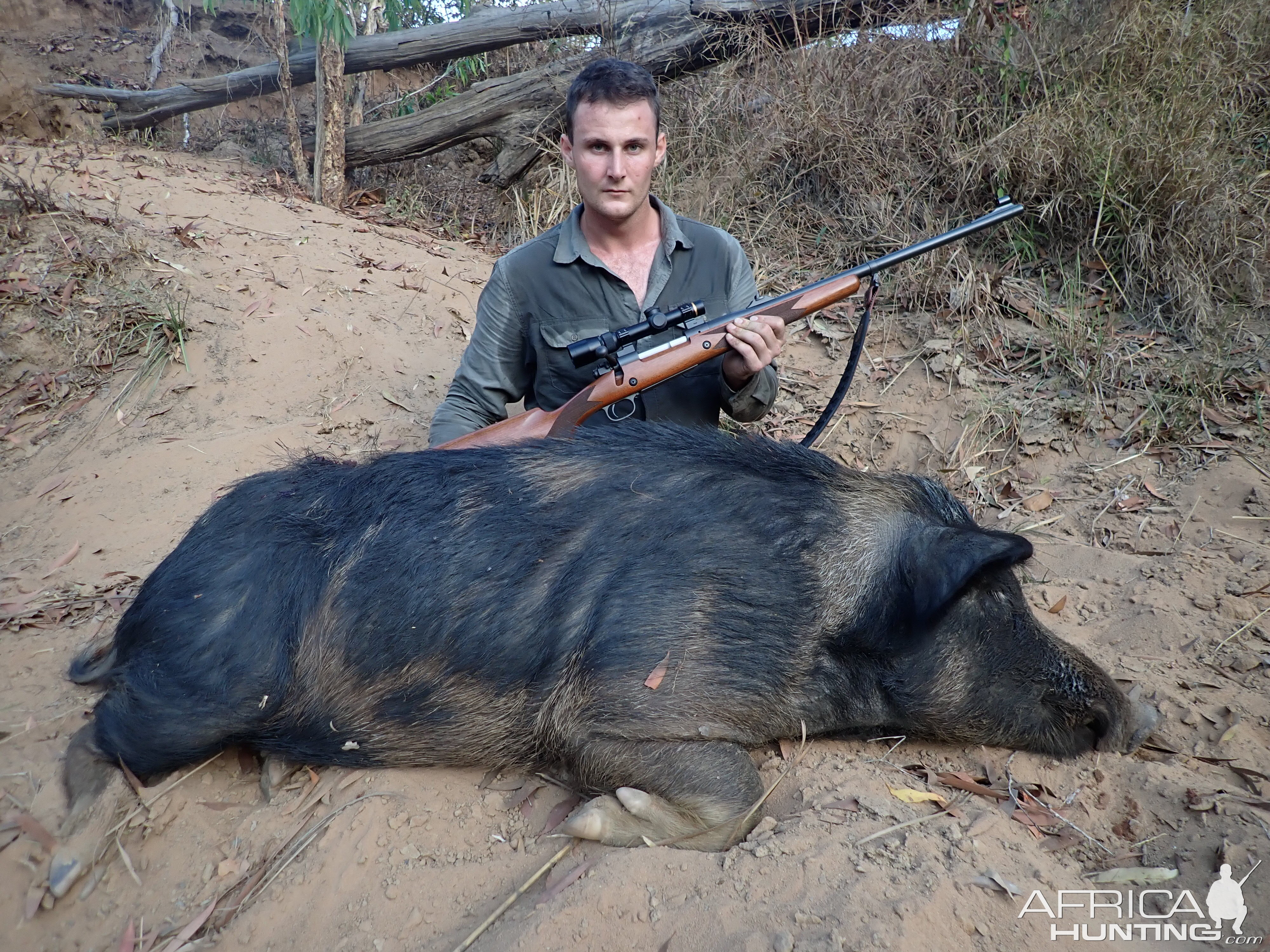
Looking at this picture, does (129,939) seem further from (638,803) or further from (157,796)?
(638,803)

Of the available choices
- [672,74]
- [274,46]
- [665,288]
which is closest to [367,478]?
Answer: [665,288]

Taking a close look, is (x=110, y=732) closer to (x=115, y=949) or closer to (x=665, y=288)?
(x=115, y=949)

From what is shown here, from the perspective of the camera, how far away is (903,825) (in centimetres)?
240

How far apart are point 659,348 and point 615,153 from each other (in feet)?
3.06

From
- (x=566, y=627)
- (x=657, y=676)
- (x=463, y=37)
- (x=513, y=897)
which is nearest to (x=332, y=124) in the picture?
(x=463, y=37)

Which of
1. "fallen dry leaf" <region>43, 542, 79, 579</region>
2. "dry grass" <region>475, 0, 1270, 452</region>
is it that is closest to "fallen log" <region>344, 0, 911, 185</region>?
"dry grass" <region>475, 0, 1270, 452</region>

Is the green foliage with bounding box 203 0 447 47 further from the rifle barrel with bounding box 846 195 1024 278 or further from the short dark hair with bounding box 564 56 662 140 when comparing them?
the rifle barrel with bounding box 846 195 1024 278

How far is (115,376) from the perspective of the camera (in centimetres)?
541

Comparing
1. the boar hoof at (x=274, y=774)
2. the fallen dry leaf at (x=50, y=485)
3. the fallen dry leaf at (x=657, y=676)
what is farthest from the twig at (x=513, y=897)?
the fallen dry leaf at (x=50, y=485)

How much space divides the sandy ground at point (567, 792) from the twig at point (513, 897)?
0.02 meters

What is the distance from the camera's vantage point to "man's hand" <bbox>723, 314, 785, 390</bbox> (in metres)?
3.50

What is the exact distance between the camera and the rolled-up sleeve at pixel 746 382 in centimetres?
391

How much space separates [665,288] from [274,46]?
9.61 m

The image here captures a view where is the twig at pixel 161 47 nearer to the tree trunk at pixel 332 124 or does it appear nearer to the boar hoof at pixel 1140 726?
the tree trunk at pixel 332 124
